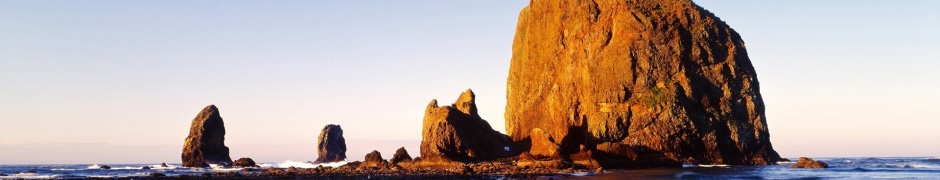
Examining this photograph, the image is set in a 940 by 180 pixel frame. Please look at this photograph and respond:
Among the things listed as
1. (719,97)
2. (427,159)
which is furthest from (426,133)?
(719,97)

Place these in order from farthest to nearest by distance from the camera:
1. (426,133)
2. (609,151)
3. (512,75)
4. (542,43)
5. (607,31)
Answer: (512,75)
(542,43)
(607,31)
(426,133)
(609,151)

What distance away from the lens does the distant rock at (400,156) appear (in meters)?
85.0

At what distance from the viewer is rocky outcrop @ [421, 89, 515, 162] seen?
266ft

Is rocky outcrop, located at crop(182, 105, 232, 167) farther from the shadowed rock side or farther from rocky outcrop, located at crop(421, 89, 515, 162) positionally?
the shadowed rock side

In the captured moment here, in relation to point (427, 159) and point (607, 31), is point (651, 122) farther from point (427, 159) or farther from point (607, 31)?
point (427, 159)

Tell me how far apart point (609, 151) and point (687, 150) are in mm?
9130

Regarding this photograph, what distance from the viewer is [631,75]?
286ft

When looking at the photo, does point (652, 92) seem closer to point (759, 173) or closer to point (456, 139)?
point (456, 139)

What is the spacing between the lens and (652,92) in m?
85.1

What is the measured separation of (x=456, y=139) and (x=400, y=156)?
7.62 m

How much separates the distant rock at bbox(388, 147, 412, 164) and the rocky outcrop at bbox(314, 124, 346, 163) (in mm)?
68251

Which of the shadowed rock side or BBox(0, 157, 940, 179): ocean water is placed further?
the shadowed rock side

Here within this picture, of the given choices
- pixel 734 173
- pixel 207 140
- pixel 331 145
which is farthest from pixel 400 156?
pixel 331 145

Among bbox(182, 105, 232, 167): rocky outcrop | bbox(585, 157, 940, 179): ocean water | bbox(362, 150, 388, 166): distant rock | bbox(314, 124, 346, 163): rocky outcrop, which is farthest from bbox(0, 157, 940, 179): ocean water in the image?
bbox(314, 124, 346, 163): rocky outcrop
